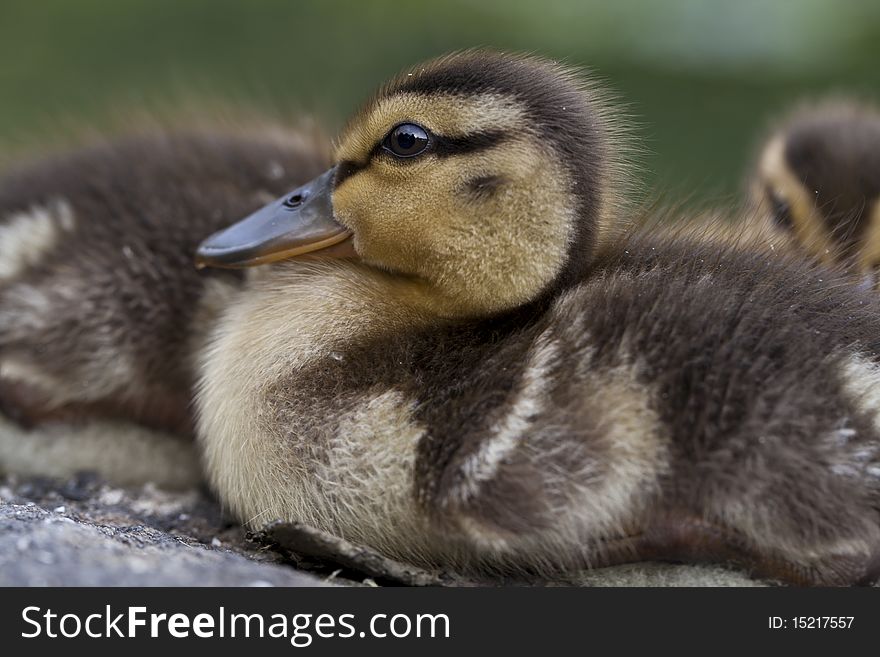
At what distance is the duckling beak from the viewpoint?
1746 mm

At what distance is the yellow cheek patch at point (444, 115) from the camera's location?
1571 mm

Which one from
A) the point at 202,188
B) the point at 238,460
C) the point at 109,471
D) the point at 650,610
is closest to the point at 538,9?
the point at 202,188

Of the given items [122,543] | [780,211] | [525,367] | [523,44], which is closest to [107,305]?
[122,543]

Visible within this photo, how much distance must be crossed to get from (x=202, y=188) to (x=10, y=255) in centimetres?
37

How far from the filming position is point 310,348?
165 centimetres

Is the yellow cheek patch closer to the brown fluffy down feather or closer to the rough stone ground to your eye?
the brown fluffy down feather

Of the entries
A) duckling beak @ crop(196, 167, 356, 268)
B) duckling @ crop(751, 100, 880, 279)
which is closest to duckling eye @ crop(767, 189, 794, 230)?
duckling @ crop(751, 100, 880, 279)

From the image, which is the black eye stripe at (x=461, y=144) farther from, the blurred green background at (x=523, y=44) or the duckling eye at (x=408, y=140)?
the blurred green background at (x=523, y=44)

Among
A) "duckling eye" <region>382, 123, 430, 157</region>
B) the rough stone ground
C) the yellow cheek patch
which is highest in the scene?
the yellow cheek patch

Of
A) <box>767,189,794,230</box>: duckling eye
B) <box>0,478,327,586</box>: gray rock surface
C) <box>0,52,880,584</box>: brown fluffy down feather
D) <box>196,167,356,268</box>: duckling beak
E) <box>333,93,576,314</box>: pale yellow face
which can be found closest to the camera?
<box>0,478,327,586</box>: gray rock surface

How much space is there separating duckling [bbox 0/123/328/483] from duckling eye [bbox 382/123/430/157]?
0.58 meters

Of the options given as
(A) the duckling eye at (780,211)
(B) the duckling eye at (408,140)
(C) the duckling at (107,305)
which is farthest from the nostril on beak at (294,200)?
(A) the duckling eye at (780,211)

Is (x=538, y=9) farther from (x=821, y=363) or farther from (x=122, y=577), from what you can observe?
(x=122, y=577)

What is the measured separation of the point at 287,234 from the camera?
1.77 m
